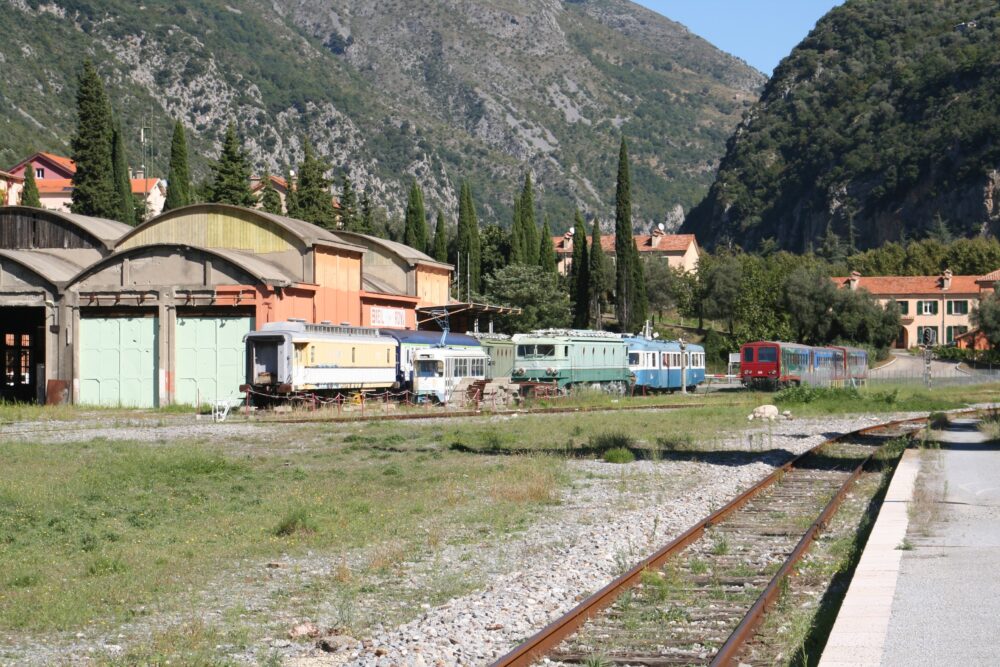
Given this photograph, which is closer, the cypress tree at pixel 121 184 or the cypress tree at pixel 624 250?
the cypress tree at pixel 121 184

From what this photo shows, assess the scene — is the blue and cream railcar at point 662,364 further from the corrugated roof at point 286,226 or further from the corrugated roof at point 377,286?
the corrugated roof at point 286,226

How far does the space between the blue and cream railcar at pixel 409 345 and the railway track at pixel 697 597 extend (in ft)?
95.4

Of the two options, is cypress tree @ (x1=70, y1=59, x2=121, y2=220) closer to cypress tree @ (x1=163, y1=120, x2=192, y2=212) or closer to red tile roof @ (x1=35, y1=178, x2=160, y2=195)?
cypress tree @ (x1=163, y1=120, x2=192, y2=212)

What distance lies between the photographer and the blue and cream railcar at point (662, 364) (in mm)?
57562

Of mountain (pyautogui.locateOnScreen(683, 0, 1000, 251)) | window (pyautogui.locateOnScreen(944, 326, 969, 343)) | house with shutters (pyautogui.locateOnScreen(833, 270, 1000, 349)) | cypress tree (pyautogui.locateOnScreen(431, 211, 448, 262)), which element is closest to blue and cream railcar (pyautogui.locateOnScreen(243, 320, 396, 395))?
cypress tree (pyautogui.locateOnScreen(431, 211, 448, 262))

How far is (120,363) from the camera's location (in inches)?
1756

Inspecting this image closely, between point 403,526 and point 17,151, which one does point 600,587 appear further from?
point 17,151

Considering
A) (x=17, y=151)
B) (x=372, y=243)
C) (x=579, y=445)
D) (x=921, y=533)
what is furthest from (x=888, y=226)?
(x=921, y=533)

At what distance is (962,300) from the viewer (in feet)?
380

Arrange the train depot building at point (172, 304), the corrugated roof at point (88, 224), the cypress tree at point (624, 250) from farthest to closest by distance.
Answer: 1. the cypress tree at point (624, 250)
2. the corrugated roof at point (88, 224)
3. the train depot building at point (172, 304)

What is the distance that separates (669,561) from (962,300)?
367 feet

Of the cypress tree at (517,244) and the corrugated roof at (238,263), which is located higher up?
the cypress tree at (517,244)

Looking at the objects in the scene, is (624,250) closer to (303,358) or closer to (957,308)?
(303,358)

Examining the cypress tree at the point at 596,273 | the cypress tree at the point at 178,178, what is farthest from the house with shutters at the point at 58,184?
the cypress tree at the point at 596,273
